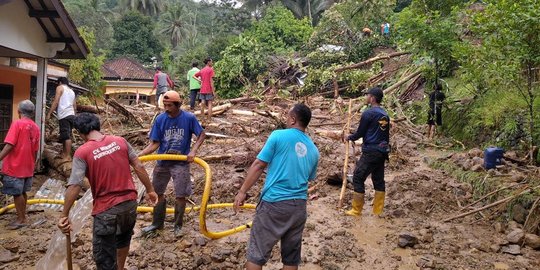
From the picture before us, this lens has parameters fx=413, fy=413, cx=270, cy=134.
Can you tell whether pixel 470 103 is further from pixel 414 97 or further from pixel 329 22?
pixel 329 22

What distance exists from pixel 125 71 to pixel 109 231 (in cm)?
3234

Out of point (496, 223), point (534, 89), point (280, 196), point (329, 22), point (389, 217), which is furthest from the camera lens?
point (329, 22)

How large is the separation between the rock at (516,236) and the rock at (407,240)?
120cm

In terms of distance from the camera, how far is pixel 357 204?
6145mm

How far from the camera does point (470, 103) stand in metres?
10.6

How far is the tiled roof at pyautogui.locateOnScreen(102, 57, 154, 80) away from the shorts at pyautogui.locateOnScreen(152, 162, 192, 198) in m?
29.0

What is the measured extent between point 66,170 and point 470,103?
9551 mm

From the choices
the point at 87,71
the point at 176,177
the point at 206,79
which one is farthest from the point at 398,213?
the point at 87,71

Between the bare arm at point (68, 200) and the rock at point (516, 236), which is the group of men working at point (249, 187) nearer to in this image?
the bare arm at point (68, 200)

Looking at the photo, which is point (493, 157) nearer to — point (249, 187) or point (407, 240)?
point (407, 240)

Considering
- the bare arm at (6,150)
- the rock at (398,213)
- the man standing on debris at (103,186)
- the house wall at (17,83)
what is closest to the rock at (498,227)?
the rock at (398,213)

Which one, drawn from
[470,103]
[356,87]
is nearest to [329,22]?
[356,87]

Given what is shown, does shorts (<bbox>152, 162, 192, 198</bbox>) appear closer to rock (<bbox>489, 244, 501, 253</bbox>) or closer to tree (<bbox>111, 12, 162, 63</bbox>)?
rock (<bbox>489, 244, 501, 253</bbox>)

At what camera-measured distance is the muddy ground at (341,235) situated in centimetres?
470
